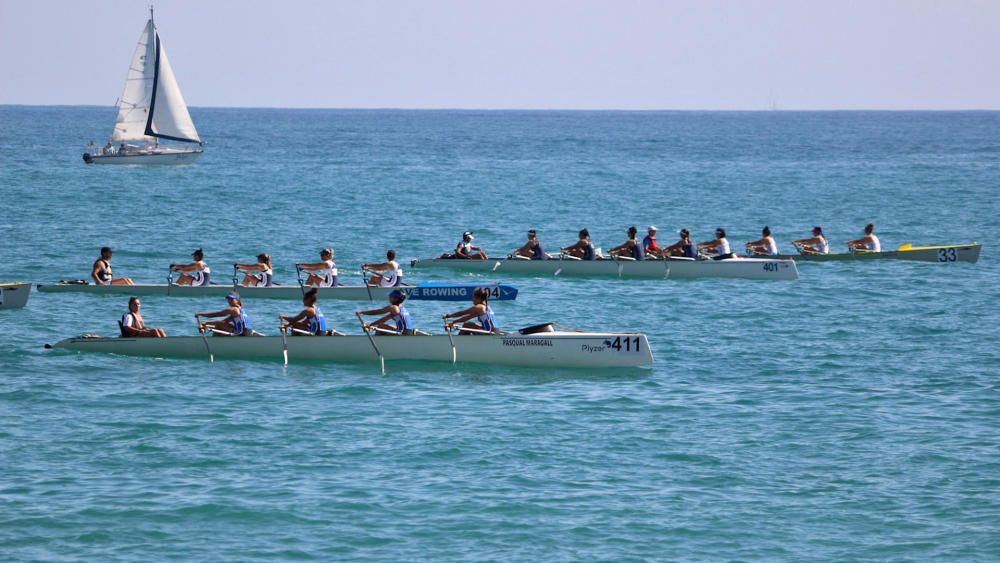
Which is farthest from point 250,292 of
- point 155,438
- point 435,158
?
point 435,158

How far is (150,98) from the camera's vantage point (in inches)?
3839

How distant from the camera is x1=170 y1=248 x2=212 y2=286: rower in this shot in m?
40.4

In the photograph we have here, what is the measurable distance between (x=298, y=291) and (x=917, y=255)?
23.6 m

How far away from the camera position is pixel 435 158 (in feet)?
→ 458

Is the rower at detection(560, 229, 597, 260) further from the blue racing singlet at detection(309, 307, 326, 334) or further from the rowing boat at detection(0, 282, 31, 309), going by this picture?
the rowing boat at detection(0, 282, 31, 309)

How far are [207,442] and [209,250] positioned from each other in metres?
32.2

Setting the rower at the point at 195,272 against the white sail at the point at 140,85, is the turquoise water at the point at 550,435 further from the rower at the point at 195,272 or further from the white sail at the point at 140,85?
the white sail at the point at 140,85

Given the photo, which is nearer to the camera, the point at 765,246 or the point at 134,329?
the point at 134,329

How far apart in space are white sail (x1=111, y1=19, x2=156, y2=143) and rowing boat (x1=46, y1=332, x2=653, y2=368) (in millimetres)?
68443

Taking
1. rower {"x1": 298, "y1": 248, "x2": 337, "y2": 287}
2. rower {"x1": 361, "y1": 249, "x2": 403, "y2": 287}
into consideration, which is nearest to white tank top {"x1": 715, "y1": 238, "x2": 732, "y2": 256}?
rower {"x1": 361, "y1": 249, "x2": 403, "y2": 287}

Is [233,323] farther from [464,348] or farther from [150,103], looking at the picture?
[150,103]

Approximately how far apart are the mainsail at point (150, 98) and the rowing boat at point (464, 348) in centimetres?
6875

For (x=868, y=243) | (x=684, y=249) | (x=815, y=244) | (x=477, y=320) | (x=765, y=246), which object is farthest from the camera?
(x=868, y=243)

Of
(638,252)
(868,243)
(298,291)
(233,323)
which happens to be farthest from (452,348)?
(868,243)
